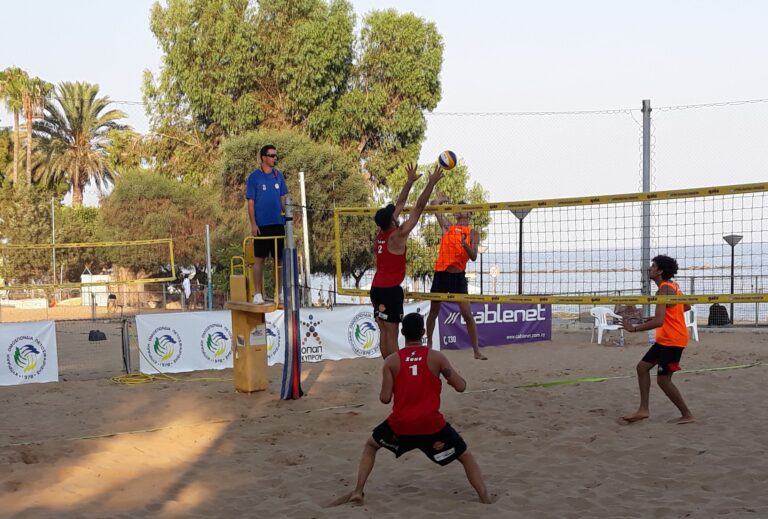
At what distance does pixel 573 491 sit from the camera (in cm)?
616

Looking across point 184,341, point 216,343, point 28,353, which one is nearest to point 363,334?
point 216,343

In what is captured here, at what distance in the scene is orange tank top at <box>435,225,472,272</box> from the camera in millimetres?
9578

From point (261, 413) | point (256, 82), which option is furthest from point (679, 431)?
point (256, 82)

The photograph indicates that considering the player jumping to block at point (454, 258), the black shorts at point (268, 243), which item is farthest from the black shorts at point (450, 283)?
the black shorts at point (268, 243)

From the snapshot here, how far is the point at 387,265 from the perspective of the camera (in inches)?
316

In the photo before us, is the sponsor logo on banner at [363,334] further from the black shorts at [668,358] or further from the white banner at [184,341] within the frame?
the black shorts at [668,358]

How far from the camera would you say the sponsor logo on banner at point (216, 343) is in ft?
42.5

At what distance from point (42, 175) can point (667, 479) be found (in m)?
50.6

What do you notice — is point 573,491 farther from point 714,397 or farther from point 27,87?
point 27,87

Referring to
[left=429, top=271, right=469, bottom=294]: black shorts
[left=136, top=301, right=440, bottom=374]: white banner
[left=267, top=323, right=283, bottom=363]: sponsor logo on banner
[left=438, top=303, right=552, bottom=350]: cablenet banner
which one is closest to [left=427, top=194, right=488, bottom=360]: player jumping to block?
[left=429, top=271, right=469, bottom=294]: black shorts

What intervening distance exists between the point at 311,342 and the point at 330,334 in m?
0.38

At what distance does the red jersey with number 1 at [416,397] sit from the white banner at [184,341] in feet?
25.5

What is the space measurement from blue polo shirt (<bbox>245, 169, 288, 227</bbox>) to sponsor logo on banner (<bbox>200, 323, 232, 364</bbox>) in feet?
12.5

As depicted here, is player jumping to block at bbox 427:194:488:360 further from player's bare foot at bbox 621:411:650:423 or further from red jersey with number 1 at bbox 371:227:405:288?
player's bare foot at bbox 621:411:650:423
